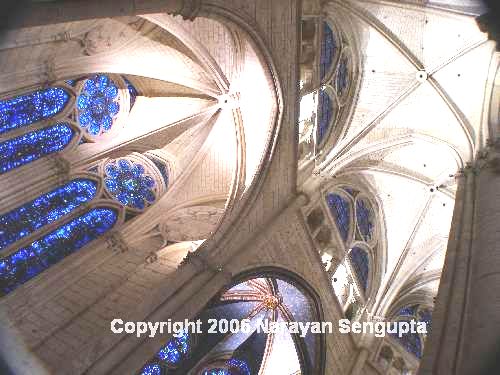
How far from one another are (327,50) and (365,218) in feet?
13.9

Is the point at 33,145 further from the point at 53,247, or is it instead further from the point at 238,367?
the point at 238,367

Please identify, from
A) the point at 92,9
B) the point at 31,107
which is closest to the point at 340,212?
the point at 31,107

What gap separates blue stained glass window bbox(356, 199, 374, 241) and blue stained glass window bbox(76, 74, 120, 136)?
19.9ft

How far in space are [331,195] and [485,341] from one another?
748cm

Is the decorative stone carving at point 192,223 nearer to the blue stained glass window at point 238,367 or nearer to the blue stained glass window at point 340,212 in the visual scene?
the blue stained glass window at point 340,212

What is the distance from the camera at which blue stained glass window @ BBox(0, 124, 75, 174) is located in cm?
895

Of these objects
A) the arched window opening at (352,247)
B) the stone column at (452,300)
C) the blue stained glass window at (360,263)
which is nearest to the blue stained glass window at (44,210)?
the arched window opening at (352,247)

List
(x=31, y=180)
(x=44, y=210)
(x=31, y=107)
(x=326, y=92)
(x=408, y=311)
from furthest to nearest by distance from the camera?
1. (x=408, y=311)
2. (x=326, y=92)
3. (x=31, y=107)
4. (x=44, y=210)
5. (x=31, y=180)

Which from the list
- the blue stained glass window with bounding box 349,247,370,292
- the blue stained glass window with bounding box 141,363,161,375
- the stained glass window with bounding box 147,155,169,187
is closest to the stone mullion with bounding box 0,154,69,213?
the stained glass window with bounding box 147,155,169,187

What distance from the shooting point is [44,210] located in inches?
367

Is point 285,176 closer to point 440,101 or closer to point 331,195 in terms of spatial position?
point 331,195

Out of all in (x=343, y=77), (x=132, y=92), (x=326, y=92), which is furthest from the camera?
(x=132, y=92)

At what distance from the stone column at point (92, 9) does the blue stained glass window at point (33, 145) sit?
15.1 feet

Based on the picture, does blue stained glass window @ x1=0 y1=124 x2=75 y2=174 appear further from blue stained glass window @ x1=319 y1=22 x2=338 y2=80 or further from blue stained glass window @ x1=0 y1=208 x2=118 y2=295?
blue stained glass window @ x1=319 y1=22 x2=338 y2=80
